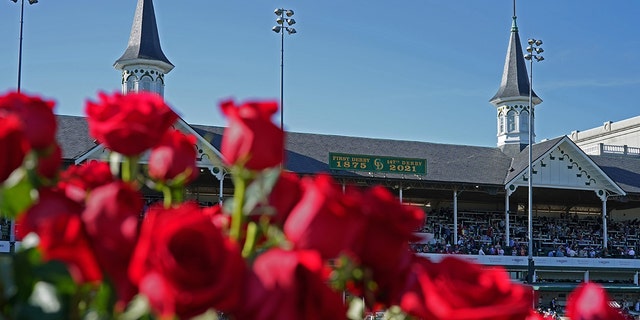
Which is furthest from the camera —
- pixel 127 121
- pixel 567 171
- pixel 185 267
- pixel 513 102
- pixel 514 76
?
pixel 514 76

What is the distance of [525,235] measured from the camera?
39156mm

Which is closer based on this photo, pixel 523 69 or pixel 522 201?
pixel 522 201

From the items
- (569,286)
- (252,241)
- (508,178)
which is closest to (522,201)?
(508,178)

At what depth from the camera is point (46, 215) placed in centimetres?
129

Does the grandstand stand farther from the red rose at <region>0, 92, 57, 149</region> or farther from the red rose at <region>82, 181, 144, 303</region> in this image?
the red rose at <region>82, 181, 144, 303</region>

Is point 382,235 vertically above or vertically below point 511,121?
below

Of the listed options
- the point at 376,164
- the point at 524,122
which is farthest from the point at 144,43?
the point at 524,122

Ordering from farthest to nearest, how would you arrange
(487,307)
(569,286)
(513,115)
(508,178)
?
(513,115)
(508,178)
(569,286)
(487,307)

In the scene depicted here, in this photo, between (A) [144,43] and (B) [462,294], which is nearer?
(B) [462,294]

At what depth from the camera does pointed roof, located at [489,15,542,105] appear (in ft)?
150

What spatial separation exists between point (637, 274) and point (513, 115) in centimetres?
1172

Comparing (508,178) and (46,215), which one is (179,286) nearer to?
(46,215)

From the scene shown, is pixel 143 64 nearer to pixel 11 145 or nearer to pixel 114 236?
pixel 11 145

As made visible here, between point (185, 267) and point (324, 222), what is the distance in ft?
0.81
